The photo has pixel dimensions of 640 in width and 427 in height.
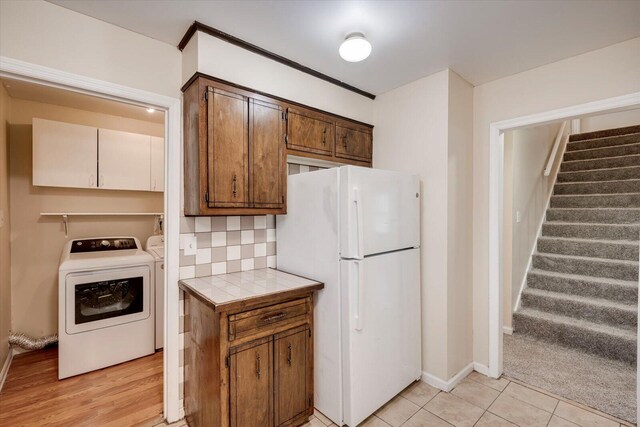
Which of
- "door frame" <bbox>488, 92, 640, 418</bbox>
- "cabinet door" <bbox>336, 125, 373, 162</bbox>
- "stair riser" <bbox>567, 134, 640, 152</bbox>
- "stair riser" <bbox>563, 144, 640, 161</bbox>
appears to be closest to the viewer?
"door frame" <bbox>488, 92, 640, 418</bbox>

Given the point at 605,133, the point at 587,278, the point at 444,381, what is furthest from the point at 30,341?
the point at 605,133

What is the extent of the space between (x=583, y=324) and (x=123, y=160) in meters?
5.02

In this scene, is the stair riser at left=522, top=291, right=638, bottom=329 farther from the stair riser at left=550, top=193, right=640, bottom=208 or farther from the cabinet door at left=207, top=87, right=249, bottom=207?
the cabinet door at left=207, top=87, right=249, bottom=207

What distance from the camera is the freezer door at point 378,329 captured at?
1.82 meters

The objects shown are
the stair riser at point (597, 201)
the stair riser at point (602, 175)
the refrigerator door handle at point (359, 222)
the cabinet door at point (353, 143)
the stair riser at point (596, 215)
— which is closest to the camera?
the refrigerator door handle at point (359, 222)

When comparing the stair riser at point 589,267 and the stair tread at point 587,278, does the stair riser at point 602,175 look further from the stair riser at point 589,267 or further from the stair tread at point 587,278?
the stair tread at point 587,278

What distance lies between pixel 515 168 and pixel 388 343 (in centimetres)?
249

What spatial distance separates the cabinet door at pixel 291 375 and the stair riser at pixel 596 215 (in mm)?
4066

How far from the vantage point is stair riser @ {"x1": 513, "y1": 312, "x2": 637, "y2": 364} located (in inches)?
104

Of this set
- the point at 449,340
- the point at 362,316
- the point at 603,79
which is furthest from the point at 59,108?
the point at 603,79

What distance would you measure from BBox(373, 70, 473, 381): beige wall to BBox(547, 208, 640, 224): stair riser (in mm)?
2430

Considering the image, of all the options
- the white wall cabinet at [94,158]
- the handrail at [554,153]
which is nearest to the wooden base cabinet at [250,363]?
the white wall cabinet at [94,158]

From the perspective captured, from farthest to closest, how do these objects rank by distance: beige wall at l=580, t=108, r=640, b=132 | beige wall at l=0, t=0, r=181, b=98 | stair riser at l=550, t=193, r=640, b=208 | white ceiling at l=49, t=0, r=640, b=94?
beige wall at l=580, t=108, r=640, b=132
stair riser at l=550, t=193, r=640, b=208
white ceiling at l=49, t=0, r=640, b=94
beige wall at l=0, t=0, r=181, b=98

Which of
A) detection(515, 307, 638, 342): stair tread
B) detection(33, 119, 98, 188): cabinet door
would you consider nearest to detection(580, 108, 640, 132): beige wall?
detection(515, 307, 638, 342): stair tread
